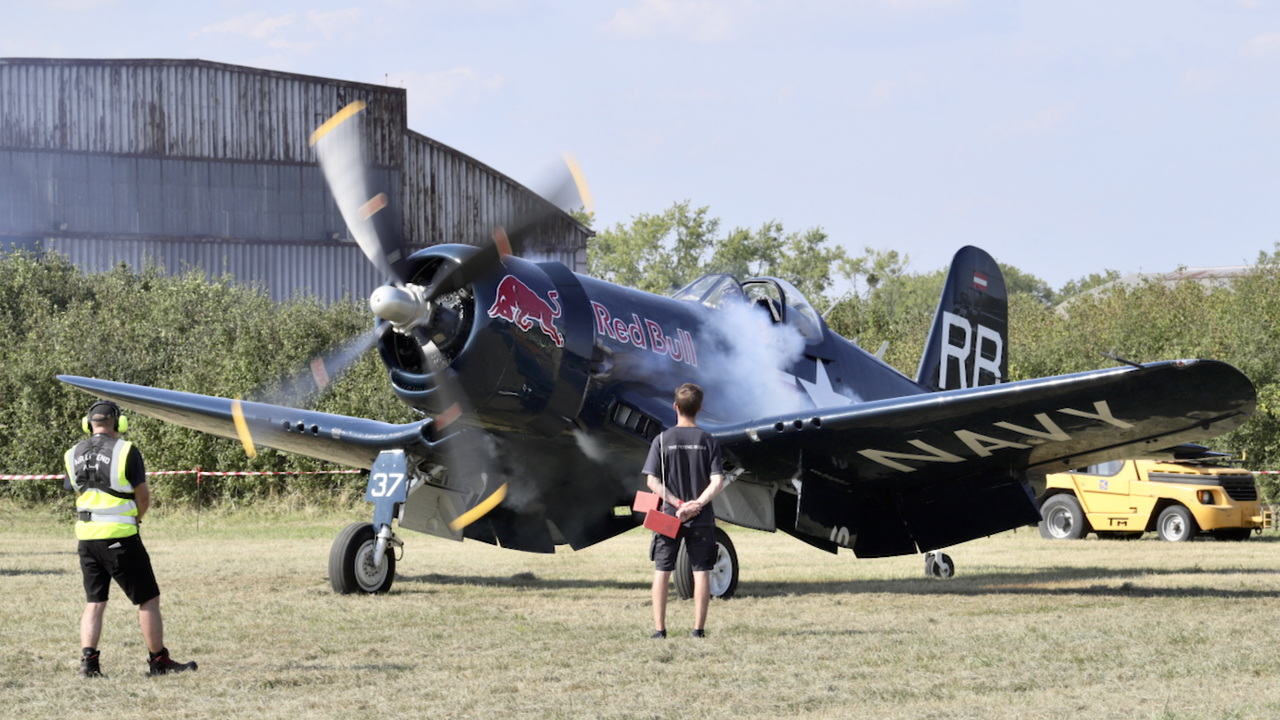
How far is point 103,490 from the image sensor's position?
5.82 meters

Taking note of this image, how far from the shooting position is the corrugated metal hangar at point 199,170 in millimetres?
30609

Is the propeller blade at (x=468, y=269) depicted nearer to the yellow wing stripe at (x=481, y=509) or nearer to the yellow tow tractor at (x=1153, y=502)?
the yellow wing stripe at (x=481, y=509)

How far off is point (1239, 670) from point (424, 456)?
623 cm

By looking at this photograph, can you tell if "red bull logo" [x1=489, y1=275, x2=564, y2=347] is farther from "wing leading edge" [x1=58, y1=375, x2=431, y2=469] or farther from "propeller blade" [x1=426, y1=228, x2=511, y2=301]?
"wing leading edge" [x1=58, y1=375, x2=431, y2=469]

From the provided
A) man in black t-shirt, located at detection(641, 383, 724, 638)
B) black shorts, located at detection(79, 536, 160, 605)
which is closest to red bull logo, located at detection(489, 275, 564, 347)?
man in black t-shirt, located at detection(641, 383, 724, 638)

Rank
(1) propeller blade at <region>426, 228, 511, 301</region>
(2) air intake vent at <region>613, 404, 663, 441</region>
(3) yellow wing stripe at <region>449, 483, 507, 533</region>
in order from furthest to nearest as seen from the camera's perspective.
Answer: (3) yellow wing stripe at <region>449, 483, 507, 533</region> → (2) air intake vent at <region>613, 404, 663, 441</region> → (1) propeller blade at <region>426, 228, 511, 301</region>

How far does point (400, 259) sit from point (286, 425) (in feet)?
10.2

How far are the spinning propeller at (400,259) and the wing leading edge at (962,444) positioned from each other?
2256mm

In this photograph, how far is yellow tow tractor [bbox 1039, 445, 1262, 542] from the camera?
18422 mm

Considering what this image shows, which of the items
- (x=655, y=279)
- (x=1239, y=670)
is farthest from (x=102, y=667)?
(x=655, y=279)

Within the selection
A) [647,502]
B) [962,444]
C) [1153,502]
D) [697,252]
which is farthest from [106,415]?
[697,252]

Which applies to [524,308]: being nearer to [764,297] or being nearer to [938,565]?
[764,297]

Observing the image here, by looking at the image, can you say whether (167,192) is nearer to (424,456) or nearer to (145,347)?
(145,347)

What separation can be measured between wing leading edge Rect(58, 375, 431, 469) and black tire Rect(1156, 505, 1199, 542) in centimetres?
1295
